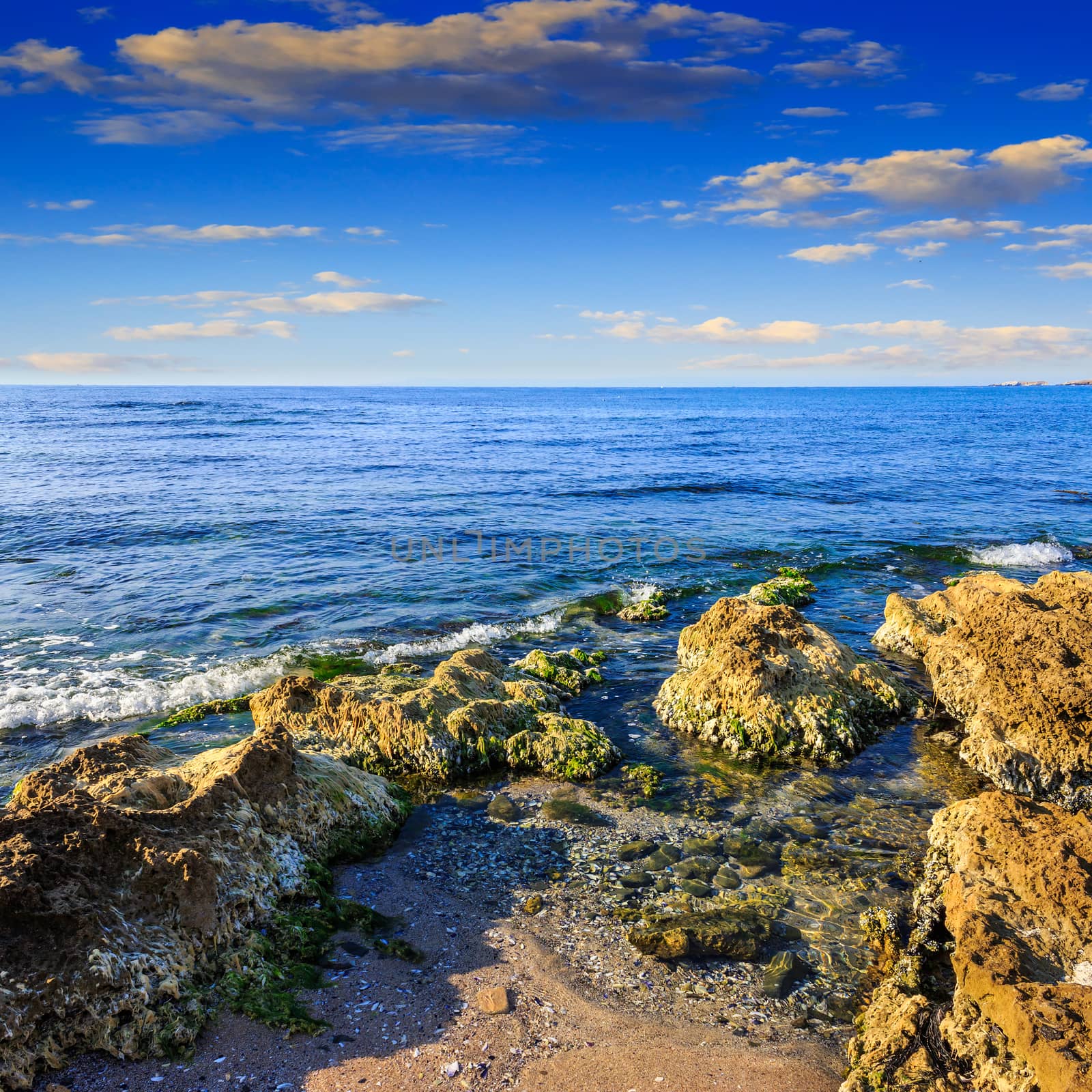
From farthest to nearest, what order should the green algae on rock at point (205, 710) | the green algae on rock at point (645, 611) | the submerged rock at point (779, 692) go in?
the green algae on rock at point (645, 611) < the green algae on rock at point (205, 710) < the submerged rock at point (779, 692)

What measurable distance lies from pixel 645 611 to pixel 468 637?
4719mm

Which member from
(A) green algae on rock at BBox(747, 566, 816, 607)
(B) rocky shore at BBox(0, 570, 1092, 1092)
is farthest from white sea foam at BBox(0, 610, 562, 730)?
(A) green algae on rock at BBox(747, 566, 816, 607)

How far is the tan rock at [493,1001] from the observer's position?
628 cm

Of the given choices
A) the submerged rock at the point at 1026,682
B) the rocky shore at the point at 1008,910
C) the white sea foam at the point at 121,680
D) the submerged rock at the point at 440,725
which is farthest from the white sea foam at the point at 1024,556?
the submerged rock at the point at 440,725

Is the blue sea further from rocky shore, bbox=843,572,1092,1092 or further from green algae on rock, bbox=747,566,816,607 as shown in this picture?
rocky shore, bbox=843,572,1092,1092

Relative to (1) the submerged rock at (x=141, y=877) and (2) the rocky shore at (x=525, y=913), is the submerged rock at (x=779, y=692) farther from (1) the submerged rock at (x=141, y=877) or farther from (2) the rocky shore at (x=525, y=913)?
(1) the submerged rock at (x=141, y=877)

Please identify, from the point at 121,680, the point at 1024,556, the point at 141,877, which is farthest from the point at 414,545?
the point at 1024,556

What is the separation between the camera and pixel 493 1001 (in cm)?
638

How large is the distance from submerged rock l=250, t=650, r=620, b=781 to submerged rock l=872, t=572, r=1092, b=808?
5976mm

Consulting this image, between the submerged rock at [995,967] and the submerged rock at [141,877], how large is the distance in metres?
5.71

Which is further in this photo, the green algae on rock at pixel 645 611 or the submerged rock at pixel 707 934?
the green algae on rock at pixel 645 611

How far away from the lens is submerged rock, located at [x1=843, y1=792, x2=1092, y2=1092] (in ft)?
17.2

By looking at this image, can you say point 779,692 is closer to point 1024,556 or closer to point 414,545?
point 414,545

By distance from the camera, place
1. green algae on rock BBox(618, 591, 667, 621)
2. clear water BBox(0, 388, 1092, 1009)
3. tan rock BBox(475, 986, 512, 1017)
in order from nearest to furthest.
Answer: tan rock BBox(475, 986, 512, 1017) < clear water BBox(0, 388, 1092, 1009) < green algae on rock BBox(618, 591, 667, 621)
